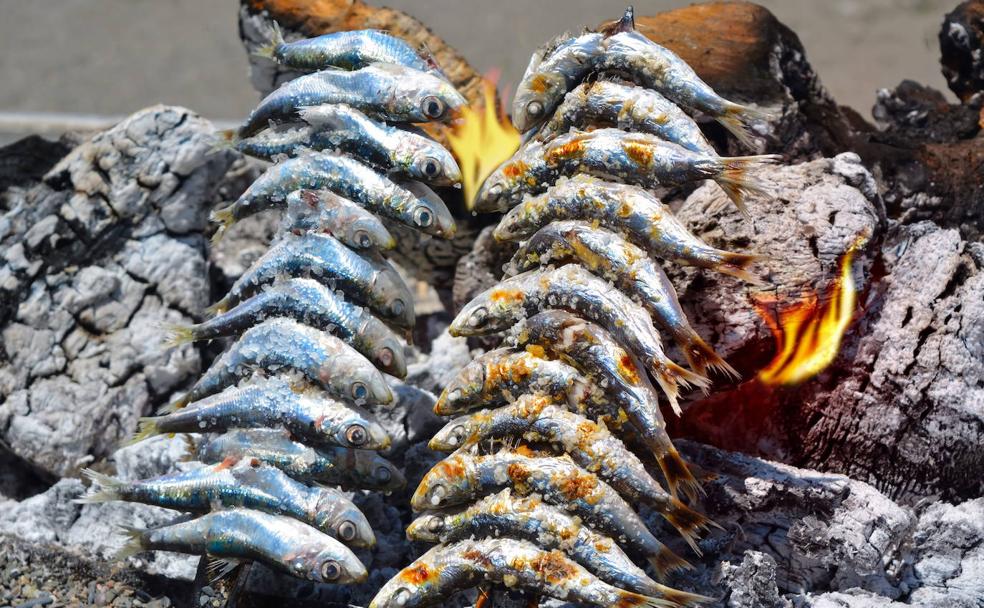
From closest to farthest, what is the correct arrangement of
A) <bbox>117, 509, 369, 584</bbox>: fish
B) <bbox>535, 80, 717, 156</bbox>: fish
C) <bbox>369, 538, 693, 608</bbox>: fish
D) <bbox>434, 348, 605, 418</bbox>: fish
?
<bbox>369, 538, 693, 608</bbox>: fish, <bbox>117, 509, 369, 584</bbox>: fish, <bbox>434, 348, 605, 418</bbox>: fish, <bbox>535, 80, 717, 156</bbox>: fish

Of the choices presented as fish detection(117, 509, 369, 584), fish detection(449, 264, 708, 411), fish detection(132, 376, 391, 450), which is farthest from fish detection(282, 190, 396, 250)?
fish detection(117, 509, 369, 584)

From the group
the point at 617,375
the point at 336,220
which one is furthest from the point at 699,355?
the point at 336,220

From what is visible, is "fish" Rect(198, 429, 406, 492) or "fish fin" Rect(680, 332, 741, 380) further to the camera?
"fish" Rect(198, 429, 406, 492)

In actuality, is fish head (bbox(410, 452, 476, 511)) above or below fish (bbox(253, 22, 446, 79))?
below

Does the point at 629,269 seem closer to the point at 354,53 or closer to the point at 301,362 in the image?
the point at 301,362

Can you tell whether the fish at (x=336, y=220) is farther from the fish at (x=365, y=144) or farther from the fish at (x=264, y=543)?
the fish at (x=264, y=543)

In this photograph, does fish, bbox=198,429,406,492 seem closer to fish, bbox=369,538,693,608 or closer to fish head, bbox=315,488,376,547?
fish head, bbox=315,488,376,547

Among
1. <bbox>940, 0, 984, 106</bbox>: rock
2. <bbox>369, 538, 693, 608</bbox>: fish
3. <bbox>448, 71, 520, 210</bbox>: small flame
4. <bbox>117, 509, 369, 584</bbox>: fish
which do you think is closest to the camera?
<bbox>369, 538, 693, 608</bbox>: fish

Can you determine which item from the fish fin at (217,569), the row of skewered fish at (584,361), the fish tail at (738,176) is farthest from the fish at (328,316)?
the fish tail at (738,176)
